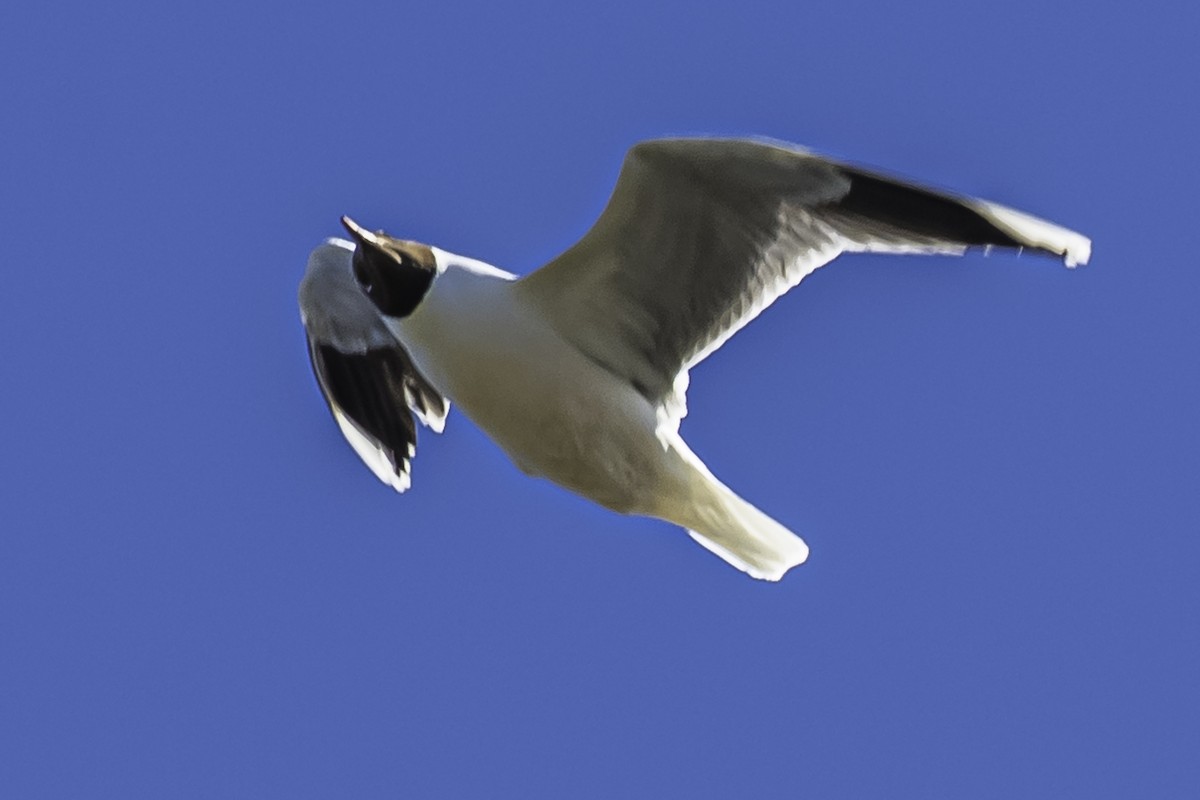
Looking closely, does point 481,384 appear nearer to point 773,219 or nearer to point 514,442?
point 514,442

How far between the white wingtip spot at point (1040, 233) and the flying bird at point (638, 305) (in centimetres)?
31

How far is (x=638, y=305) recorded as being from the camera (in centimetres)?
648

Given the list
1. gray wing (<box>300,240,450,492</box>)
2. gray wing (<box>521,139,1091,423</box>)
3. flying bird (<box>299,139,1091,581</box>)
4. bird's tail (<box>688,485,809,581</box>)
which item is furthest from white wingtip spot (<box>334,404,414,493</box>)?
gray wing (<box>521,139,1091,423</box>)

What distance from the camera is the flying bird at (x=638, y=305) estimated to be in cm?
610

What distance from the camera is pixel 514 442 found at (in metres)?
6.40

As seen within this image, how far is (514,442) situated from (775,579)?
1.01 m

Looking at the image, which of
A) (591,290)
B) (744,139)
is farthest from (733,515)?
(744,139)

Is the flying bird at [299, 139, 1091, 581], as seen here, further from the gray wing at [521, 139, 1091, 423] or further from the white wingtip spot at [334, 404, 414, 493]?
the white wingtip spot at [334, 404, 414, 493]

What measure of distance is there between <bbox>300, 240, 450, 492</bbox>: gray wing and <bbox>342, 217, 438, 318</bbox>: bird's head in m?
0.88

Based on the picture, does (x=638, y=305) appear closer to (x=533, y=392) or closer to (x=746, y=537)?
(x=533, y=392)

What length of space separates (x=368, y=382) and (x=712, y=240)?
5.81 ft

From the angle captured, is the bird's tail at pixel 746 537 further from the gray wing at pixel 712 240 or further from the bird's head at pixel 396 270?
the bird's head at pixel 396 270

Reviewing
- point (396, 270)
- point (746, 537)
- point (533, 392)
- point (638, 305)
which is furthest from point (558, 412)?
point (746, 537)

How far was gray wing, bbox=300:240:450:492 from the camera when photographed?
7469 mm
